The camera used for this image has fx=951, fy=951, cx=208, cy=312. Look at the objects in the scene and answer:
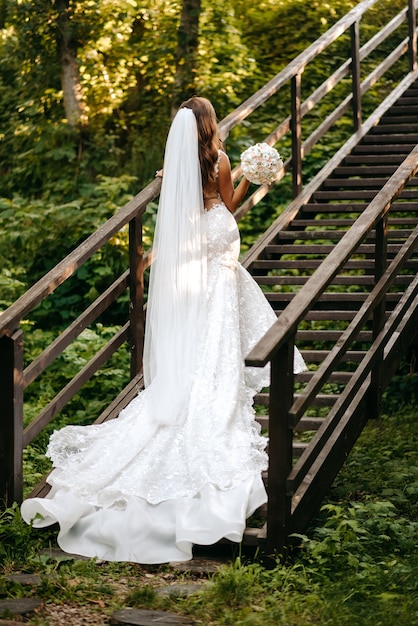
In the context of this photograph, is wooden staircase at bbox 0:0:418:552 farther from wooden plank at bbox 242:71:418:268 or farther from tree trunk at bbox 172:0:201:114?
tree trunk at bbox 172:0:201:114

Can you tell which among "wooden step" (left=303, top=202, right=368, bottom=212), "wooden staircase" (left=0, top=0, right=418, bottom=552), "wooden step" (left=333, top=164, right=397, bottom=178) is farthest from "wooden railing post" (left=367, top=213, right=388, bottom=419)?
"wooden step" (left=333, top=164, right=397, bottom=178)

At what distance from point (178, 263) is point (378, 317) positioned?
1.19 meters

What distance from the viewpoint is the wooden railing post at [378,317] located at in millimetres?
5406

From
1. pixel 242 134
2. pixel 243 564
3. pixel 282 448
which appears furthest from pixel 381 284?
pixel 242 134

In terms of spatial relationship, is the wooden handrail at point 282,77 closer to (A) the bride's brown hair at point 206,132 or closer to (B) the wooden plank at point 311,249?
(B) the wooden plank at point 311,249

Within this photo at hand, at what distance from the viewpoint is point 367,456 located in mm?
6832

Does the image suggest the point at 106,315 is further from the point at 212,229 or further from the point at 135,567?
the point at 135,567

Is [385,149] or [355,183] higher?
[385,149]

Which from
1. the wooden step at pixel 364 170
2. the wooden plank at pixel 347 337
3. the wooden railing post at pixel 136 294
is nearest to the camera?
the wooden plank at pixel 347 337

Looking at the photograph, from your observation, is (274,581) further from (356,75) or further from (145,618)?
(356,75)

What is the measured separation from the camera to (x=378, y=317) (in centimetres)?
546

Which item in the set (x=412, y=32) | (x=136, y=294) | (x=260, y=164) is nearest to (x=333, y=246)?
(x=260, y=164)

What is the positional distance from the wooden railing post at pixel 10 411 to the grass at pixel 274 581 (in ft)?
0.65

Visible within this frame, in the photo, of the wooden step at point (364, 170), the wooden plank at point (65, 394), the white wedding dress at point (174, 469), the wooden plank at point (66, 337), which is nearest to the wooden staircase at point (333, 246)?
the wooden step at point (364, 170)
